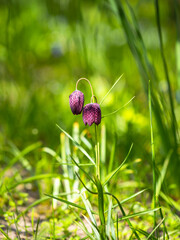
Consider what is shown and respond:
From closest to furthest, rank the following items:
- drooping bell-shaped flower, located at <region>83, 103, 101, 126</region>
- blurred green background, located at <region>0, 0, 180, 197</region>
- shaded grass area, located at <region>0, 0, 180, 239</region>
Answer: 1. drooping bell-shaped flower, located at <region>83, 103, 101, 126</region>
2. shaded grass area, located at <region>0, 0, 180, 239</region>
3. blurred green background, located at <region>0, 0, 180, 197</region>

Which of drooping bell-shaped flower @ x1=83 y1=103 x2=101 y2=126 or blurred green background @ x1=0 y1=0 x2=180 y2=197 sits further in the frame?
blurred green background @ x1=0 y1=0 x2=180 y2=197

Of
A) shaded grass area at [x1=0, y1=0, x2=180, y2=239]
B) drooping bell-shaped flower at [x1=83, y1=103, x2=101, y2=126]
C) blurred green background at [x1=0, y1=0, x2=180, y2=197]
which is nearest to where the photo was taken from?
drooping bell-shaped flower at [x1=83, y1=103, x2=101, y2=126]

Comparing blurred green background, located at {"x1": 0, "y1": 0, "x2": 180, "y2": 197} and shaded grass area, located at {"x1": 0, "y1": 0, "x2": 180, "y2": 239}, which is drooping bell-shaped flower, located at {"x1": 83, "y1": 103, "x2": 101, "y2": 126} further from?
blurred green background, located at {"x1": 0, "y1": 0, "x2": 180, "y2": 197}

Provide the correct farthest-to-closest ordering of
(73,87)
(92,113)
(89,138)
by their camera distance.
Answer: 1. (73,87)
2. (89,138)
3. (92,113)

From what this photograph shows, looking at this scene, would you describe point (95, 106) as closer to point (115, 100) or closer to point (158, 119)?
point (158, 119)

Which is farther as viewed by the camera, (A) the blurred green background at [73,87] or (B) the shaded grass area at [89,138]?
(A) the blurred green background at [73,87]

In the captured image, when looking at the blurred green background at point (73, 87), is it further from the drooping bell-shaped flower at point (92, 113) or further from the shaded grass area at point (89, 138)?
the drooping bell-shaped flower at point (92, 113)

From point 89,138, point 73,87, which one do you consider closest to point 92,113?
point 89,138

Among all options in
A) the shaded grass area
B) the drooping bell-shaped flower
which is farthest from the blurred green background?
the drooping bell-shaped flower

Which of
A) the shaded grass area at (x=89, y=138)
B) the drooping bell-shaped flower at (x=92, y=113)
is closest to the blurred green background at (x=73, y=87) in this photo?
the shaded grass area at (x=89, y=138)

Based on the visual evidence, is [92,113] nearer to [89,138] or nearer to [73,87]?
[89,138]
